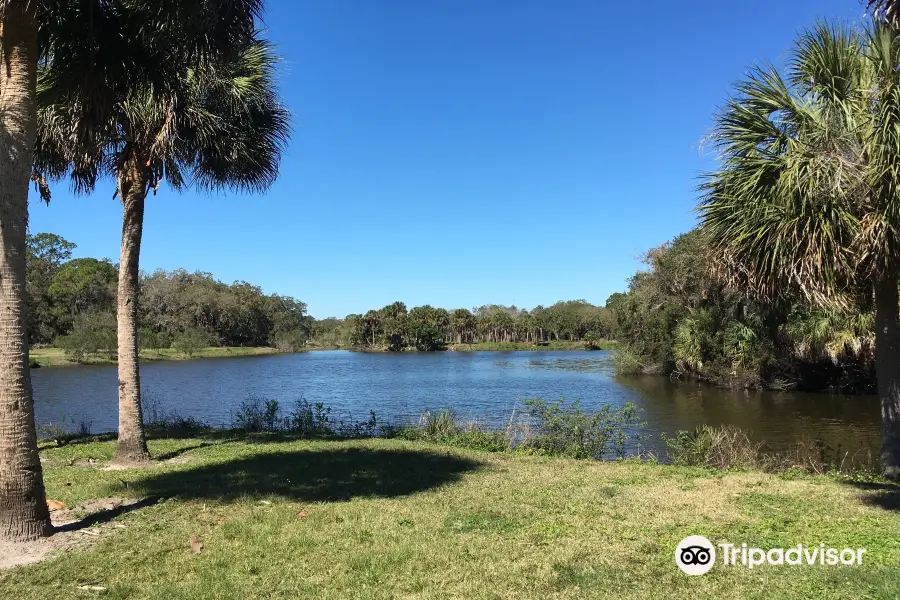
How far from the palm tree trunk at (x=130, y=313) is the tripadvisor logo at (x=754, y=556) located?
8619 millimetres

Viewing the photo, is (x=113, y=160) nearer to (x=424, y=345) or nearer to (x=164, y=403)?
(x=164, y=403)

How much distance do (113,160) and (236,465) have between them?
5964 millimetres

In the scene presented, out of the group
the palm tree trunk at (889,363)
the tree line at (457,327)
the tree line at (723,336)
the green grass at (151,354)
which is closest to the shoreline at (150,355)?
the green grass at (151,354)

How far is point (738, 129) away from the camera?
9.05 m

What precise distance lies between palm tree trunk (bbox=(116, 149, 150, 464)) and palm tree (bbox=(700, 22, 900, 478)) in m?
9.71

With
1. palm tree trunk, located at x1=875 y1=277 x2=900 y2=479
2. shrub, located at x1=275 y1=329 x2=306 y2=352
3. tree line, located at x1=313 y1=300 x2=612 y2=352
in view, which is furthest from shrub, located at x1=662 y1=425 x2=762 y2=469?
shrub, located at x1=275 y1=329 x2=306 y2=352

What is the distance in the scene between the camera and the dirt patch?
5098mm

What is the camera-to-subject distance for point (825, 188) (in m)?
7.69

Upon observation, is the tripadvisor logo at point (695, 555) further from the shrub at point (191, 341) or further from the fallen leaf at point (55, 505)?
the shrub at point (191, 341)

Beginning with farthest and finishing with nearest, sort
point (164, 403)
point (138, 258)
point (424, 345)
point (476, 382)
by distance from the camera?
point (424, 345)
point (476, 382)
point (164, 403)
point (138, 258)

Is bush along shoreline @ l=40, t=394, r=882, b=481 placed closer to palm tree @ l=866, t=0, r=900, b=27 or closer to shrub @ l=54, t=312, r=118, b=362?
palm tree @ l=866, t=0, r=900, b=27

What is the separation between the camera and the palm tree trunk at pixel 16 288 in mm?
5340

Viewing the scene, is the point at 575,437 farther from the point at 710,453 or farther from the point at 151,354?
the point at 151,354

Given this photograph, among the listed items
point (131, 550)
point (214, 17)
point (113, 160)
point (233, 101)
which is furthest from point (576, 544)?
point (113, 160)
